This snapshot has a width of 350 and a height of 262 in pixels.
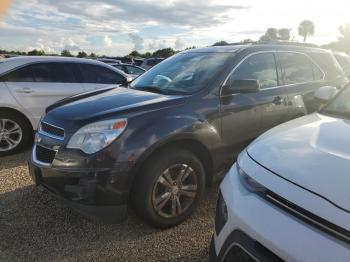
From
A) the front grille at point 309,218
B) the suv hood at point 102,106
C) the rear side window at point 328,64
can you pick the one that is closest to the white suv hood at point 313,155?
the front grille at point 309,218

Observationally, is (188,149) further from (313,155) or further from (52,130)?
(313,155)

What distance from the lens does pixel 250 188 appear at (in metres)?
2.19

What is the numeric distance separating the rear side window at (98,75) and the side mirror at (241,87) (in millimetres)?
3563

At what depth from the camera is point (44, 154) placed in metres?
3.64

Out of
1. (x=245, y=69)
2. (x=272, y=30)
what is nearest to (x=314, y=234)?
(x=245, y=69)

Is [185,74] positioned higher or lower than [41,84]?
higher

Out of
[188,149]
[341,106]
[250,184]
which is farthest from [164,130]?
[341,106]

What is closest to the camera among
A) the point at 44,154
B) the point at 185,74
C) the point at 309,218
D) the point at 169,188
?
the point at 309,218

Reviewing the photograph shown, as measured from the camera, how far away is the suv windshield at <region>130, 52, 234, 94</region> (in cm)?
404

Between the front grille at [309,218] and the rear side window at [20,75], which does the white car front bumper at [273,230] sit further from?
the rear side window at [20,75]

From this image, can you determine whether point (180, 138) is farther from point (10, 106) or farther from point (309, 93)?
point (10, 106)

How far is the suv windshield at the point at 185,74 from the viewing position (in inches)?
159

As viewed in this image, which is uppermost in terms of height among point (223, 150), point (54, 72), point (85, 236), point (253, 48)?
point (253, 48)

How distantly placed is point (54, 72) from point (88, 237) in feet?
13.4
